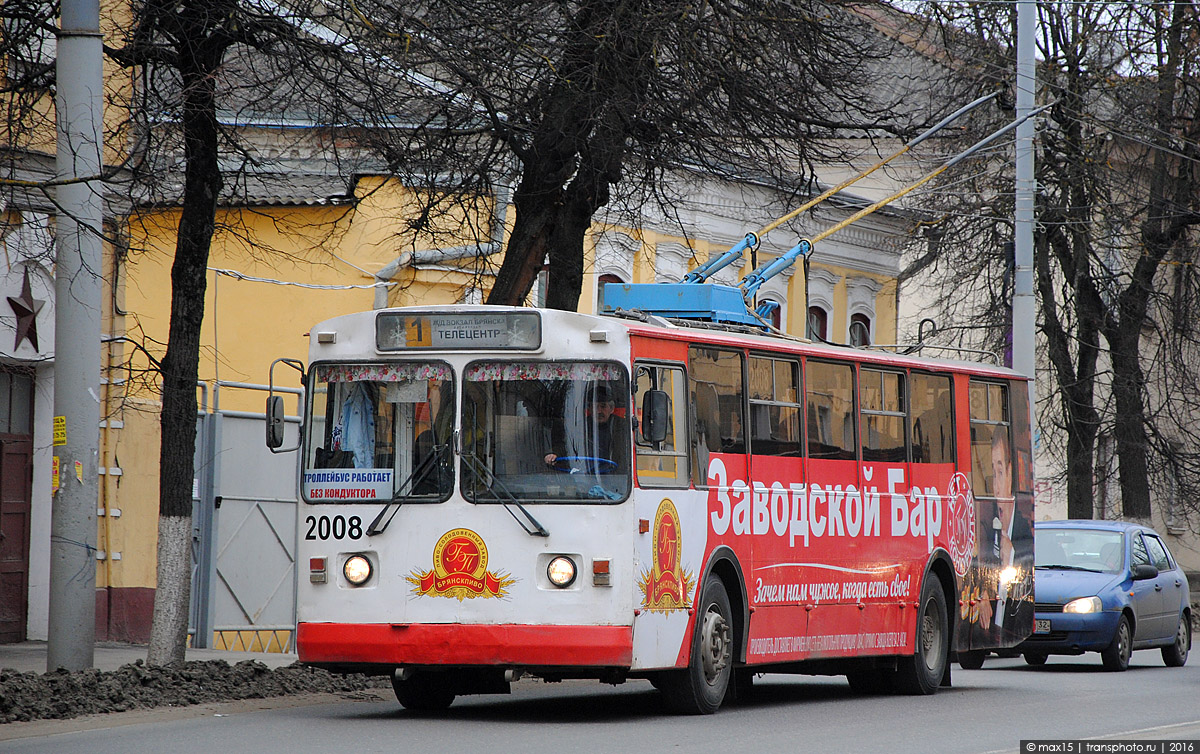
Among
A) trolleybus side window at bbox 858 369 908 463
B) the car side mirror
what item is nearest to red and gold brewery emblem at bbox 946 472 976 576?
trolleybus side window at bbox 858 369 908 463

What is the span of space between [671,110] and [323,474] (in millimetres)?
5975

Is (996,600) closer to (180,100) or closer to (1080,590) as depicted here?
(1080,590)

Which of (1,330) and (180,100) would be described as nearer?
(180,100)

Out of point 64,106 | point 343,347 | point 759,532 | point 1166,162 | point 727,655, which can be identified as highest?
point 1166,162

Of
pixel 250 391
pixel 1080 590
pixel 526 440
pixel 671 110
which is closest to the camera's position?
pixel 526 440

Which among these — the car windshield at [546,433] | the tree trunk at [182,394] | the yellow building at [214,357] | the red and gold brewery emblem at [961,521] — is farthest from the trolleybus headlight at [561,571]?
Result: the red and gold brewery emblem at [961,521]

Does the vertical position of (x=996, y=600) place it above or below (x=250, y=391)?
below

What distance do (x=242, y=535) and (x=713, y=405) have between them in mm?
8627

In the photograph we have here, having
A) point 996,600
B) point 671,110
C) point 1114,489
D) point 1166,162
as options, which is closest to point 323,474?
point 671,110

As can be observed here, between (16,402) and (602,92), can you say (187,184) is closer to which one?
(602,92)

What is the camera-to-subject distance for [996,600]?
17.1 metres

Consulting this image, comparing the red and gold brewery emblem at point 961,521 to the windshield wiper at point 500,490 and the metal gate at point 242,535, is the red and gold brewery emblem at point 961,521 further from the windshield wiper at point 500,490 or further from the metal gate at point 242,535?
the metal gate at point 242,535

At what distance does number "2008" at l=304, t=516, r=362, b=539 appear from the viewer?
12383mm

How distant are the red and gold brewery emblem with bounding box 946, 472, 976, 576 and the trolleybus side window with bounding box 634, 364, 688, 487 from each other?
14.8ft
